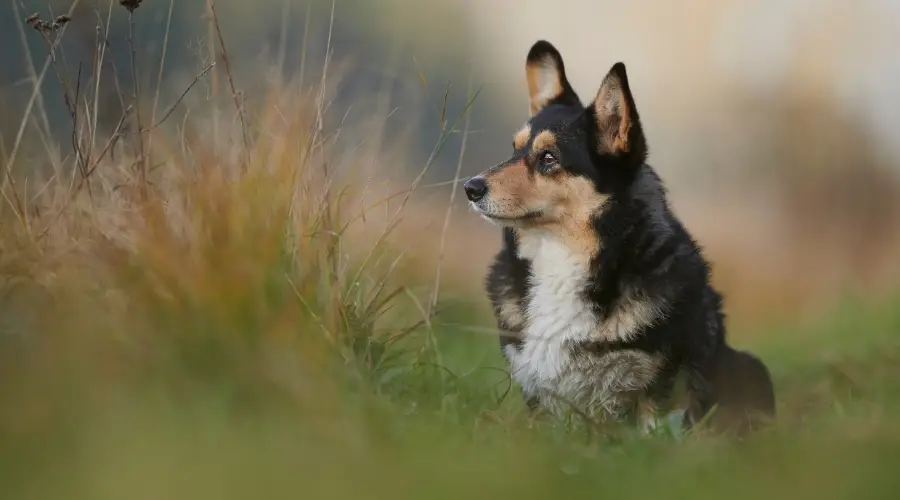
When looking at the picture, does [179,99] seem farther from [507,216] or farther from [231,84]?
[507,216]

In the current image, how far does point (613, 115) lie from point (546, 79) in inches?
18.2

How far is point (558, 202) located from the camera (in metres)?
3.58

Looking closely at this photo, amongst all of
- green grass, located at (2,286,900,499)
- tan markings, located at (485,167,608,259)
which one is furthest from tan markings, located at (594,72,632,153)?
green grass, located at (2,286,900,499)

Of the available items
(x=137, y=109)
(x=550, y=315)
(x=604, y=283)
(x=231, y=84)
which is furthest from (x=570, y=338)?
(x=137, y=109)

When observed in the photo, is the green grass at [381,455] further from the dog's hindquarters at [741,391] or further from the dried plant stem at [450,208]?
the dried plant stem at [450,208]

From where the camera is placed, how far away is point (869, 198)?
496 centimetres

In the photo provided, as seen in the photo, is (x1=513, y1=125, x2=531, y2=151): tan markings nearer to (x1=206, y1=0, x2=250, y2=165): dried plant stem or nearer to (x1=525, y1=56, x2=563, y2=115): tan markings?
(x1=525, y1=56, x2=563, y2=115): tan markings

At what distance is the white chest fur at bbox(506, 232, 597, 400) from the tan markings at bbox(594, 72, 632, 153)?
42 cm

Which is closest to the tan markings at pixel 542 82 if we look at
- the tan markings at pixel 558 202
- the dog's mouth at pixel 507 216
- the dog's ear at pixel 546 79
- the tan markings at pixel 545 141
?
the dog's ear at pixel 546 79

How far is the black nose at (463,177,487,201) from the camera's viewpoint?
11.4ft

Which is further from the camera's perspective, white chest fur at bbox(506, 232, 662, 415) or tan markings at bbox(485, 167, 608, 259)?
tan markings at bbox(485, 167, 608, 259)

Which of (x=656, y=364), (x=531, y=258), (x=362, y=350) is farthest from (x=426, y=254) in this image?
(x=656, y=364)

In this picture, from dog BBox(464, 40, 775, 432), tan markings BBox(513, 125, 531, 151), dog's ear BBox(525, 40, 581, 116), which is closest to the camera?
dog BBox(464, 40, 775, 432)

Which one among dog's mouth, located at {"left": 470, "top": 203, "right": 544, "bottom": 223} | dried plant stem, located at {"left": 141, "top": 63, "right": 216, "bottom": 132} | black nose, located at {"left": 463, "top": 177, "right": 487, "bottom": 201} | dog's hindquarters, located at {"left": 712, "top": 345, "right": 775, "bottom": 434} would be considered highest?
dried plant stem, located at {"left": 141, "top": 63, "right": 216, "bottom": 132}
